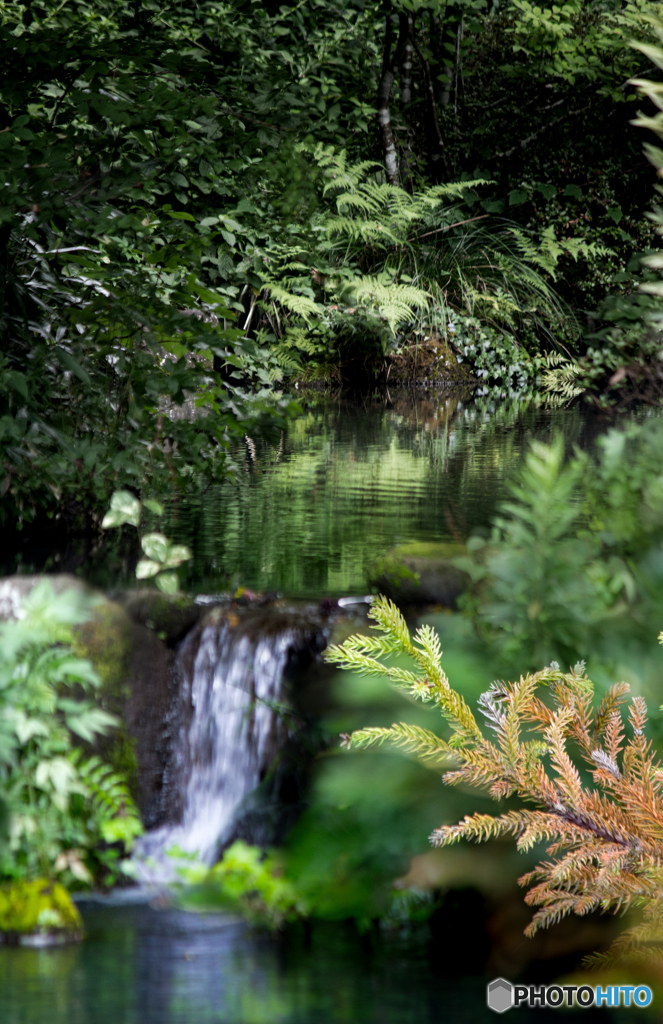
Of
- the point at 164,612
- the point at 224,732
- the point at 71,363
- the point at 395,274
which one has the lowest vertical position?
the point at 224,732

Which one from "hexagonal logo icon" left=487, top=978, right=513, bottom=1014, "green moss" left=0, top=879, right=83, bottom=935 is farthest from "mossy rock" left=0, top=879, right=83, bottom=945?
"hexagonal logo icon" left=487, top=978, right=513, bottom=1014

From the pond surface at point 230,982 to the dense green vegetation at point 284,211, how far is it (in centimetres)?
139

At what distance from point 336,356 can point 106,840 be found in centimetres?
689

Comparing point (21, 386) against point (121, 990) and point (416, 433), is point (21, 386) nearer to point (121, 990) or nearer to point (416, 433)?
point (121, 990)

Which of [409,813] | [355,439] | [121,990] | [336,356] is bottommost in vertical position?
[121,990]

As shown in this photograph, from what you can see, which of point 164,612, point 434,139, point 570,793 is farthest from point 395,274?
point 570,793

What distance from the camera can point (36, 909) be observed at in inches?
66.2

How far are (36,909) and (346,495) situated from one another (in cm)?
236

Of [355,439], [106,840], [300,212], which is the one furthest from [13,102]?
[355,439]

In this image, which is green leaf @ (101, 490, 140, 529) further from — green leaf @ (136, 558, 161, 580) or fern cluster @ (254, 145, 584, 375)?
fern cluster @ (254, 145, 584, 375)

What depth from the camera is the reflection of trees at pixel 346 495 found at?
2797 millimetres

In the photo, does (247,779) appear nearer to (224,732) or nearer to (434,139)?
(224,732)

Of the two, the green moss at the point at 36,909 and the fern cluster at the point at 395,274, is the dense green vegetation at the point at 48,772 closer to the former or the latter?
the green moss at the point at 36,909

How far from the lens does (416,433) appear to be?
221 inches
